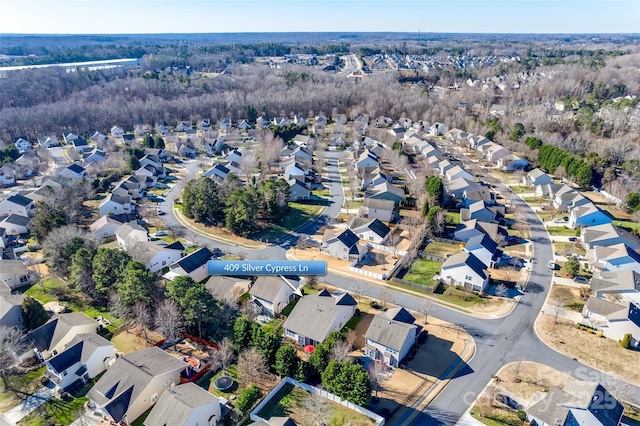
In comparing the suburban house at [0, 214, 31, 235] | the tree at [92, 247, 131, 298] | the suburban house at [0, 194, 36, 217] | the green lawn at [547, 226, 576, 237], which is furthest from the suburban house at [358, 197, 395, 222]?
the suburban house at [0, 194, 36, 217]

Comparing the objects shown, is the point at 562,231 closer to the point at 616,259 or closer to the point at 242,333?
the point at 616,259

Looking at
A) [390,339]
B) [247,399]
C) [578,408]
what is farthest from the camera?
[390,339]

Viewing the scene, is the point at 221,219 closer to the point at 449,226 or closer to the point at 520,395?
the point at 449,226

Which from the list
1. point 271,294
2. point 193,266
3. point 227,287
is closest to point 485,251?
point 271,294

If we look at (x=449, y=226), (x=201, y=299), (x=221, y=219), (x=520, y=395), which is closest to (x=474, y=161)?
(x=449, y=226)

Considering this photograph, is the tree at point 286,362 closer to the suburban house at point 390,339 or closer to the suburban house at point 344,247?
the suburban house at point 390,339

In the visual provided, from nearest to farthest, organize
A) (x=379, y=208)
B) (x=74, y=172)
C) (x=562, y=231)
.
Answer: (x=562, y=231) < (x=379, y=208) < (x=74, y=172)
